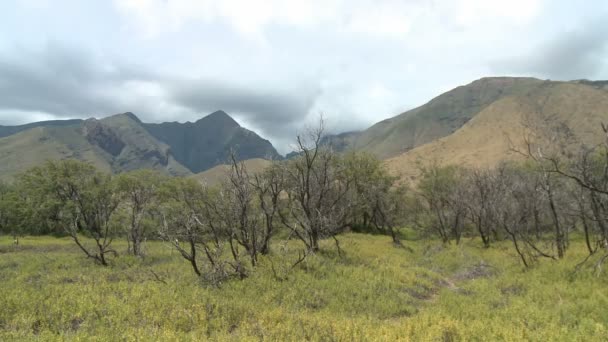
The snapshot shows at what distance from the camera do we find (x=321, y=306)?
49.3ft

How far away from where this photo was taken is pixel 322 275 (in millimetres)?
19391

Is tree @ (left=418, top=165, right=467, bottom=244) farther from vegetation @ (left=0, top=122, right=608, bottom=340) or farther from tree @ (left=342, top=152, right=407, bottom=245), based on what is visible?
vegetation @ (left=0, top=122, right=608, bottom=340)

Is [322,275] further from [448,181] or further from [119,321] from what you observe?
[448,181]

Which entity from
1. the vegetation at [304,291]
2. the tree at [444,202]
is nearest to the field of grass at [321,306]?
the vegetation at [304,291]

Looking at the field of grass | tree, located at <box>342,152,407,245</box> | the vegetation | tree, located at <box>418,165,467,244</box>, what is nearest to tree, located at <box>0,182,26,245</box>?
the vegetation

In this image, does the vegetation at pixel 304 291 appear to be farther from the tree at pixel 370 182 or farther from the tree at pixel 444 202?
the tree at pixel 370 182

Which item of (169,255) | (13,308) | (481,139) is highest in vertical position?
(481,139)

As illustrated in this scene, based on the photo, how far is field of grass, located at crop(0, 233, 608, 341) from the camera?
10.2m

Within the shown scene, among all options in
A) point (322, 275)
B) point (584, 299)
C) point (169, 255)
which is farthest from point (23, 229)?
point (584, 299)

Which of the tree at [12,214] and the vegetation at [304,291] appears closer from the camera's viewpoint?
the vegetation at [304,291]

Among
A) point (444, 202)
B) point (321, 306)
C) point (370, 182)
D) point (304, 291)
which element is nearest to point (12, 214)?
point (370, 182)

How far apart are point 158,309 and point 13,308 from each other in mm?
4397

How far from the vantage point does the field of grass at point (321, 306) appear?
33.4ft

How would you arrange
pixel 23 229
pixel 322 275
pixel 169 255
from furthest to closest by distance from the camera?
1. pixel 23 229
2. pixel 169 255
3. pixel 322 275
